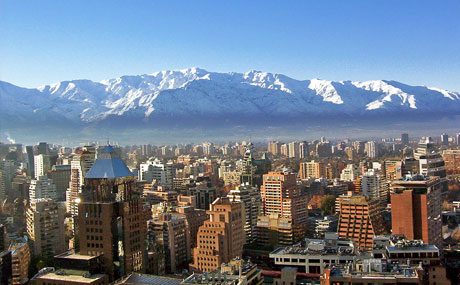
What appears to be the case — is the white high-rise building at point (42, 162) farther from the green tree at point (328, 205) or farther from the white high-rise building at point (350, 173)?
the white high-rise building at point (350, 173)

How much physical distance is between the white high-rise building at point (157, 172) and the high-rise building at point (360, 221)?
880 cm

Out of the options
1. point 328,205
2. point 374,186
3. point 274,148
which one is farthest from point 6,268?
point 274,148

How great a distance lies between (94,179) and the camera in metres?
5.93

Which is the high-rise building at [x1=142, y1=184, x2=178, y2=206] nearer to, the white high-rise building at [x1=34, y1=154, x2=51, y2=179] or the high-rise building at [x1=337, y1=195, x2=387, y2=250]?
the white high-rise building at [x1=34, y1=154, x2=51, y2=179]

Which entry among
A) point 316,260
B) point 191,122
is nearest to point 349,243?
point 316,260

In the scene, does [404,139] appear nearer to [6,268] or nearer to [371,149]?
[371,149]

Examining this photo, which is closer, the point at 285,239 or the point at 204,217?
the point at 285,239

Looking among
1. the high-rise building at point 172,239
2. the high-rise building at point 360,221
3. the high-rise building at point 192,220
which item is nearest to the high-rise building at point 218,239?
the high-rise building at point 172,239

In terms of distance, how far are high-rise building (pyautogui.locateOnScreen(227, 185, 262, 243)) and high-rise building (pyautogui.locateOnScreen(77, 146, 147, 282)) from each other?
4256mm

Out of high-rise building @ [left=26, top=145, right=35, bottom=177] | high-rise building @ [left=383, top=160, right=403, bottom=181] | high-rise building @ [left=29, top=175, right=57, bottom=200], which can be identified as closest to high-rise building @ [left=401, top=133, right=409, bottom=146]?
high-rise building @ [left=383, top=160, right=403, bottom=181]

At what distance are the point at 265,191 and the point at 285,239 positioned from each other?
8.07 ft

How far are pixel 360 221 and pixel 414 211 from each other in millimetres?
1060

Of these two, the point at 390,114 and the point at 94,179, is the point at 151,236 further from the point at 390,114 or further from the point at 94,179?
the point at 390,114

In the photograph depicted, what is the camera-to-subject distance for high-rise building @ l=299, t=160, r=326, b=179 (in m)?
19.5
